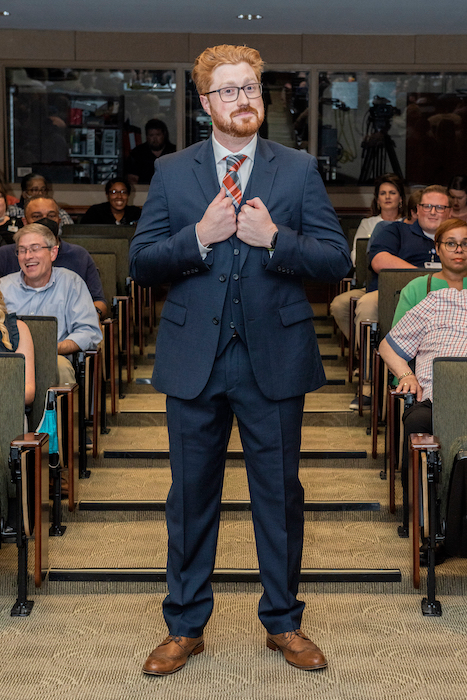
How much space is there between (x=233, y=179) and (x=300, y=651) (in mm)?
1151

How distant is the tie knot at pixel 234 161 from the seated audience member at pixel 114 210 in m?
4.20

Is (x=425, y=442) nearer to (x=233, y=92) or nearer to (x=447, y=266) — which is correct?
(x=447, y=266)

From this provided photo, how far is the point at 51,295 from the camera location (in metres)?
3.49

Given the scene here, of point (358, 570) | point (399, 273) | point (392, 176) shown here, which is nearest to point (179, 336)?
point (358, 570)

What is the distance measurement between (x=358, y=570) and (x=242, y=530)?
0.51 m

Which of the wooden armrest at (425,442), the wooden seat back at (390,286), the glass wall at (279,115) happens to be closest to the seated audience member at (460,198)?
the wooden seat back at (390,286)

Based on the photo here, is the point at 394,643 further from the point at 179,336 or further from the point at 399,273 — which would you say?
the point at 399,273

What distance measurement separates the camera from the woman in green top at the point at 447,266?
118 inches

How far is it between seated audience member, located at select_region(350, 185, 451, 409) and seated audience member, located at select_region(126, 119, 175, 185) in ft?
12.8

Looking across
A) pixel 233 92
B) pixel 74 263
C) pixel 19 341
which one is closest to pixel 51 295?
pixel 74 263

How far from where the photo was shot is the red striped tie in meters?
1.80

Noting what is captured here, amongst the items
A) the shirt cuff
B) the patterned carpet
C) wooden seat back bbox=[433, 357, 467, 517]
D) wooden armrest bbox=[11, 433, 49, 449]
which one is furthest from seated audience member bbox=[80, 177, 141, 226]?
the shirt cuff

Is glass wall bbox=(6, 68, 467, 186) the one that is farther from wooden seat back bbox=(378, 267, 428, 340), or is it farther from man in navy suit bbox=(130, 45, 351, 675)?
man in navy suit bbox=(130, 45, 351, 675)

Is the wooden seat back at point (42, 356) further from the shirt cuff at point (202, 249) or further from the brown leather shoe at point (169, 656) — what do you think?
the shirt cuff at point (202, 249)
